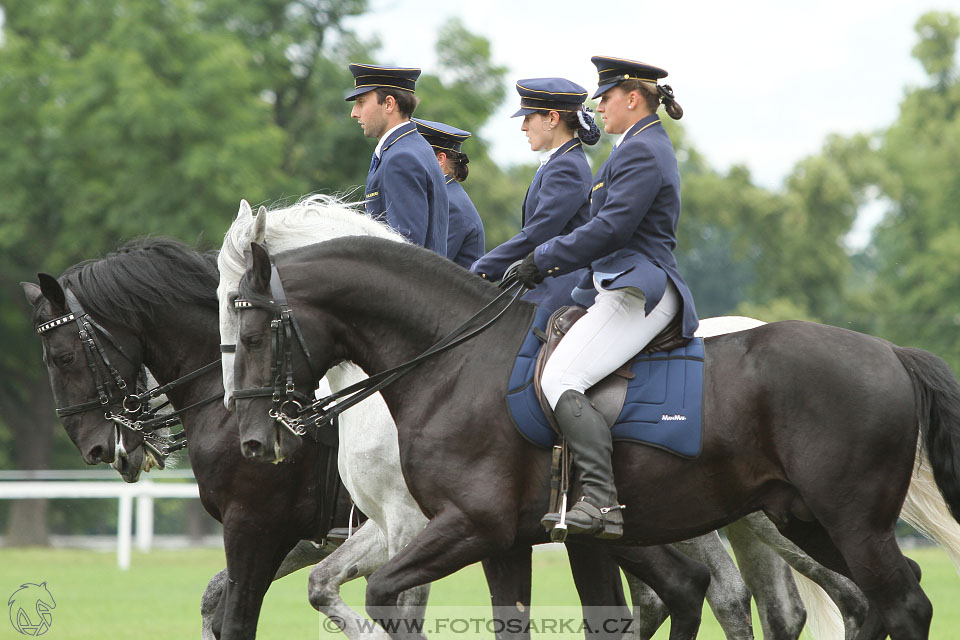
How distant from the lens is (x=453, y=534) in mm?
5508

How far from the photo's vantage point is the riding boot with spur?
17.8 feet

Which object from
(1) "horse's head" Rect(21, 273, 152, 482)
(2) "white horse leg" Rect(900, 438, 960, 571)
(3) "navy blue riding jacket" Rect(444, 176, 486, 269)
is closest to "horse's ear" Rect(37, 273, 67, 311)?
(1) "horse's head" Rect(21, 273, 152, 482)

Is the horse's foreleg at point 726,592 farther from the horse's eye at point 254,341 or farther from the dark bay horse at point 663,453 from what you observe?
the horse's eye at point 254,341

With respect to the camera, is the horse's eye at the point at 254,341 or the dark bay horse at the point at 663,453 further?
the horse's eye at the point at 254,341

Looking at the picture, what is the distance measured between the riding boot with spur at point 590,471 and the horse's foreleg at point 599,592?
133 cm

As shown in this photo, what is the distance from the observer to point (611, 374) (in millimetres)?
5781

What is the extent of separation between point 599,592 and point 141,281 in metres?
3.25

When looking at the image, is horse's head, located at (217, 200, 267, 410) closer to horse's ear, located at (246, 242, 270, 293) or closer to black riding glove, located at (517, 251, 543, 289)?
horse's ear, located at (246, 242, 270, 293)

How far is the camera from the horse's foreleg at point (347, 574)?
6934 mm

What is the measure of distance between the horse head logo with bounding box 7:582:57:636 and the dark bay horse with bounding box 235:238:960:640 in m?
6.19

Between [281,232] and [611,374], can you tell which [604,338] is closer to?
[611,374]

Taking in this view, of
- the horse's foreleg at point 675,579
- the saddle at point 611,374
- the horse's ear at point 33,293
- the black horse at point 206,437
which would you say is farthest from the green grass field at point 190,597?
the horse's ear at point 33,293

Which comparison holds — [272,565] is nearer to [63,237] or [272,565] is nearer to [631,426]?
[631,426]

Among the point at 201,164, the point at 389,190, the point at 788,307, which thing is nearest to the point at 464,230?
the point at 389,190
